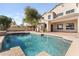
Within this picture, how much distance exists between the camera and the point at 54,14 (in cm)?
1612

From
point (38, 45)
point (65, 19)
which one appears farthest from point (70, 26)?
point (38, 45)

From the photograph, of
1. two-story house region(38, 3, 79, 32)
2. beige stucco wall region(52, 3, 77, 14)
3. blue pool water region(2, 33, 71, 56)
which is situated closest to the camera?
blue pool water region(2, 33, 71, 56)

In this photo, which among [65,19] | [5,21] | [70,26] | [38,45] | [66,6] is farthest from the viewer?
[66,6]

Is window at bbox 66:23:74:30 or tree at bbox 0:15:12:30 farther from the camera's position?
window at bbox 66:23:74:30

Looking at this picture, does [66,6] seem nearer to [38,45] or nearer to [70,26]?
[70,26]

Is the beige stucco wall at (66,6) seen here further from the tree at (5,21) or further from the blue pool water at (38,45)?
the tree at (5,21)

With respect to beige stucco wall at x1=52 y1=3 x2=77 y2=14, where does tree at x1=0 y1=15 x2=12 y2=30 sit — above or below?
→ below

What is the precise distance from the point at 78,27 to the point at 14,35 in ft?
14.0

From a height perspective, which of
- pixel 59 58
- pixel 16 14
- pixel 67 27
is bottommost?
pixel 59 58

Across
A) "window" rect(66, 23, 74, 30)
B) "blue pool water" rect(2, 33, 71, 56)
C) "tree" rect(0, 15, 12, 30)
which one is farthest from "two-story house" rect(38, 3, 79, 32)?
"tree" rect(0, 15, 12, 30)

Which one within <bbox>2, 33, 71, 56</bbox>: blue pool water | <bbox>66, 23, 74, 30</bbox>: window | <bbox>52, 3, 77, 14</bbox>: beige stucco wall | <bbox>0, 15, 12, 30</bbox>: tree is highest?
<bbox>52, 3, 77, 14</bbox>: beige stucco wall

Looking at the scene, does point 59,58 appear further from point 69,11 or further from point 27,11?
point 69,11

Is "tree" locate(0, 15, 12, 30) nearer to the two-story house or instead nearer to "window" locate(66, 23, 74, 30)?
the two-story house

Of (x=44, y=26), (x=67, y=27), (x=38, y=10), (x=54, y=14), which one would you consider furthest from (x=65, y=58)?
(x=54, y=14)
